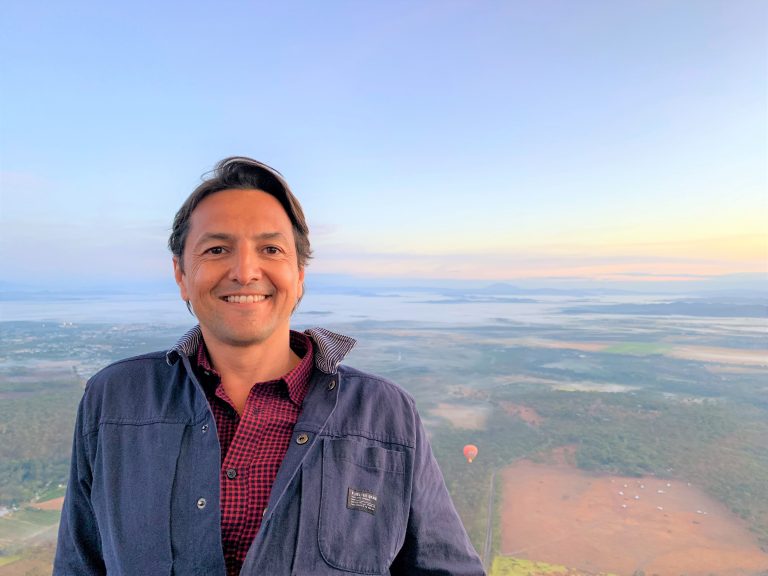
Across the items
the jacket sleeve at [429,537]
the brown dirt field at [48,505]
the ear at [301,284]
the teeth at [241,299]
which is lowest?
the brown dirt field at [48,505]

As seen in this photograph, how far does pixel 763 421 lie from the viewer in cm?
1881

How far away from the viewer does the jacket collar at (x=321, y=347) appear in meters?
1.04

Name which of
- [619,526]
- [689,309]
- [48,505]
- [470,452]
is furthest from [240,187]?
[689,309]

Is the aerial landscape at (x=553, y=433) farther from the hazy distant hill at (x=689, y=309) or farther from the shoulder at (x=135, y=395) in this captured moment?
the shoulder at (x=135, y=395)

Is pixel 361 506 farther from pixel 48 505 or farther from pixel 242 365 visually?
pixel 48 505

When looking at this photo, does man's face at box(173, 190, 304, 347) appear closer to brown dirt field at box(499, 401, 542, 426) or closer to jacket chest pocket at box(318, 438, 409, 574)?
jacket chest pocket at box(318, 438, 409, 574)

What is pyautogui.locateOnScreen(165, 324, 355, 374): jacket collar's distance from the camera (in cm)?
104

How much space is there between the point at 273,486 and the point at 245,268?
440 mm

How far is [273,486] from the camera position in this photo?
0.87 m

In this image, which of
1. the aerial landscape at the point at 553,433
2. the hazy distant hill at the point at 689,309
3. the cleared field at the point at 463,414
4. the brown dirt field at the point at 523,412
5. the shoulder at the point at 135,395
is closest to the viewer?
the shoulder at the point at 135,395

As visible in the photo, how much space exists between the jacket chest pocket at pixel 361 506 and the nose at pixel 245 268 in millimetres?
376

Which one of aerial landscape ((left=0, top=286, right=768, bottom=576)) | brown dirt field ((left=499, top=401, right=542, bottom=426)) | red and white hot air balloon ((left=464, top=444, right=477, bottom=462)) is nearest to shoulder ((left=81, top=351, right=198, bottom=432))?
aerial landscape ((left=0, top=286, right=768, bottom=576))

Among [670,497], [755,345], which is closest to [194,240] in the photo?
[670,497]

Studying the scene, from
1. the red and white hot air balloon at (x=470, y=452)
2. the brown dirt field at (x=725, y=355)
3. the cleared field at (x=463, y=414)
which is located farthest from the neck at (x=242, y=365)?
the brown dirt field at (x=725, y=355)
